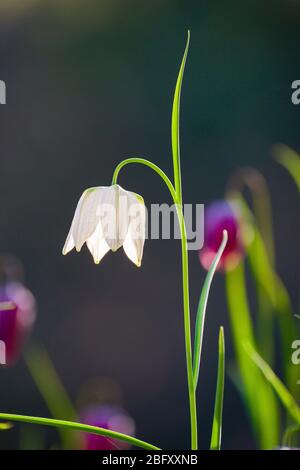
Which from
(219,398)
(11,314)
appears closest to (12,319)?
(11,314)

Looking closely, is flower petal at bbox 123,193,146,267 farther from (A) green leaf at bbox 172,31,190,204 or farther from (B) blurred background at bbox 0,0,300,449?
(B) blurred background at bbox 0,0,300,449

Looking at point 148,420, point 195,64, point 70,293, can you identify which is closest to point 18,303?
point 70,293

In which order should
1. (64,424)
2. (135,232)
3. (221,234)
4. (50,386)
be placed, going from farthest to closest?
(50,386)
(221,234)
(135,232)
(64,424)

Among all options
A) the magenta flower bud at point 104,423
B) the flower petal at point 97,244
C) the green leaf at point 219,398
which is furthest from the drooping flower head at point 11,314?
the green leaf at point 219,398

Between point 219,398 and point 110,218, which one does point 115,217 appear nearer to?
point 110,218

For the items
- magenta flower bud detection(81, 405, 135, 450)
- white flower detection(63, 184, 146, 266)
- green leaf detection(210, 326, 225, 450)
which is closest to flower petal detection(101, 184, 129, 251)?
white flower detection(63, 184, 146, 266)
